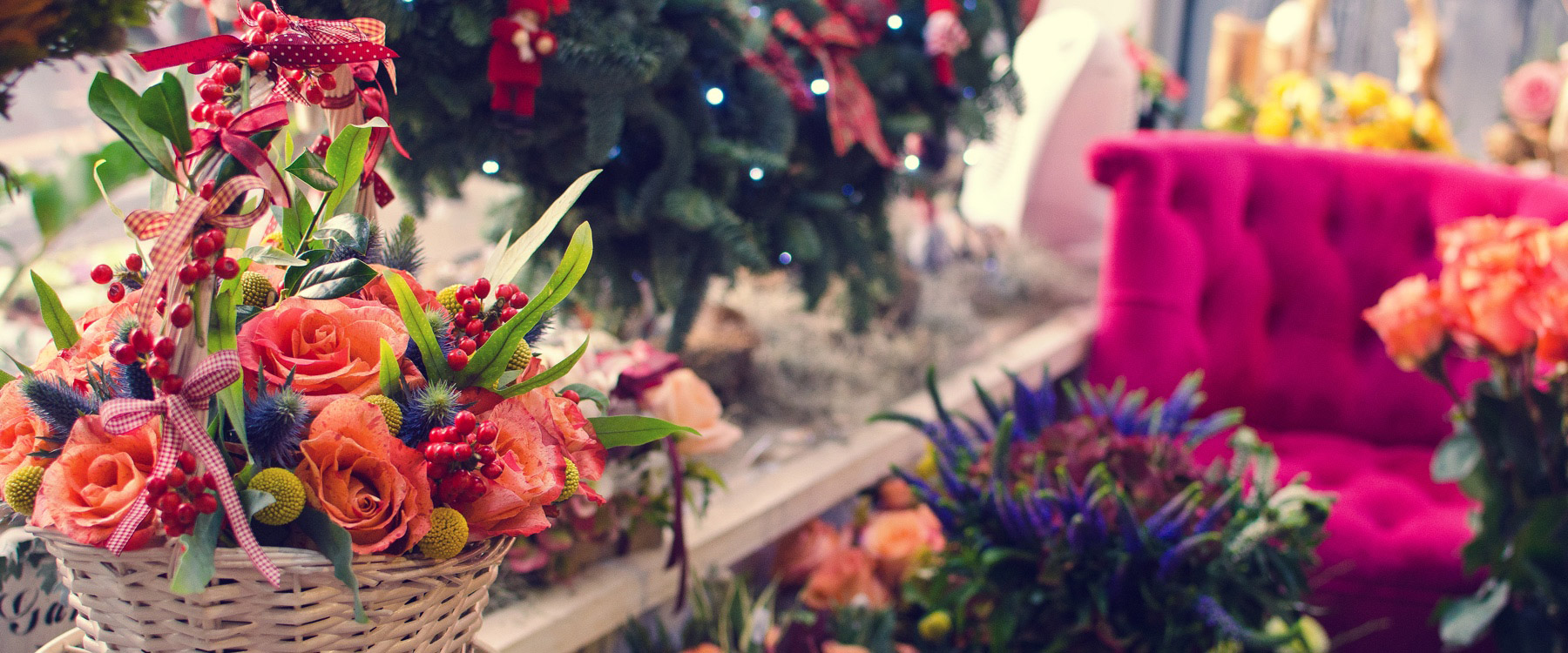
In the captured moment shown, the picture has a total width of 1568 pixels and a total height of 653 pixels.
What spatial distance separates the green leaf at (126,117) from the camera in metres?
0.38

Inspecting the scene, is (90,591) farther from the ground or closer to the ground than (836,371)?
farther from the ground

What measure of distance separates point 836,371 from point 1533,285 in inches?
29.8

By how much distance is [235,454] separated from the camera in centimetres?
41

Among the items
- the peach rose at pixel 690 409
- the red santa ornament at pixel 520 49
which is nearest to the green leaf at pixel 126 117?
the red santa ornament at pixel 520 49

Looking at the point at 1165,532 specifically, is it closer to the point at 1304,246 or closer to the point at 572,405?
the point at 572,405

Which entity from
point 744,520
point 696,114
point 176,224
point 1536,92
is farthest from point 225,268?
point 1536,92

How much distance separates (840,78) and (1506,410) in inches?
28.8

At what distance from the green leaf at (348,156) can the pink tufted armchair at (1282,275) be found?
123 centimetres

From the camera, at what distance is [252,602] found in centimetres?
39

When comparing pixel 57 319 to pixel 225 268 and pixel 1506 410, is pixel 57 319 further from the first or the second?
pixel 1506 410

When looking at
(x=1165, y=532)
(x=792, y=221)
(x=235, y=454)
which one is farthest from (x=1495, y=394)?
(x=235, y=454)

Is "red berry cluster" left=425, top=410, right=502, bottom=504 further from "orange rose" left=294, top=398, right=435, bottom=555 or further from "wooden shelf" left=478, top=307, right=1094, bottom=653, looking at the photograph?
"wooden shelf" left=478, top=307, right=1094, bottom=653

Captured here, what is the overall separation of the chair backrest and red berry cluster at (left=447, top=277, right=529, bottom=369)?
1204 mm

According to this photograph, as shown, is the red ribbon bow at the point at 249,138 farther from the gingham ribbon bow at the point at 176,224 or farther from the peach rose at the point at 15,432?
the peach rose at the point at 15,432
